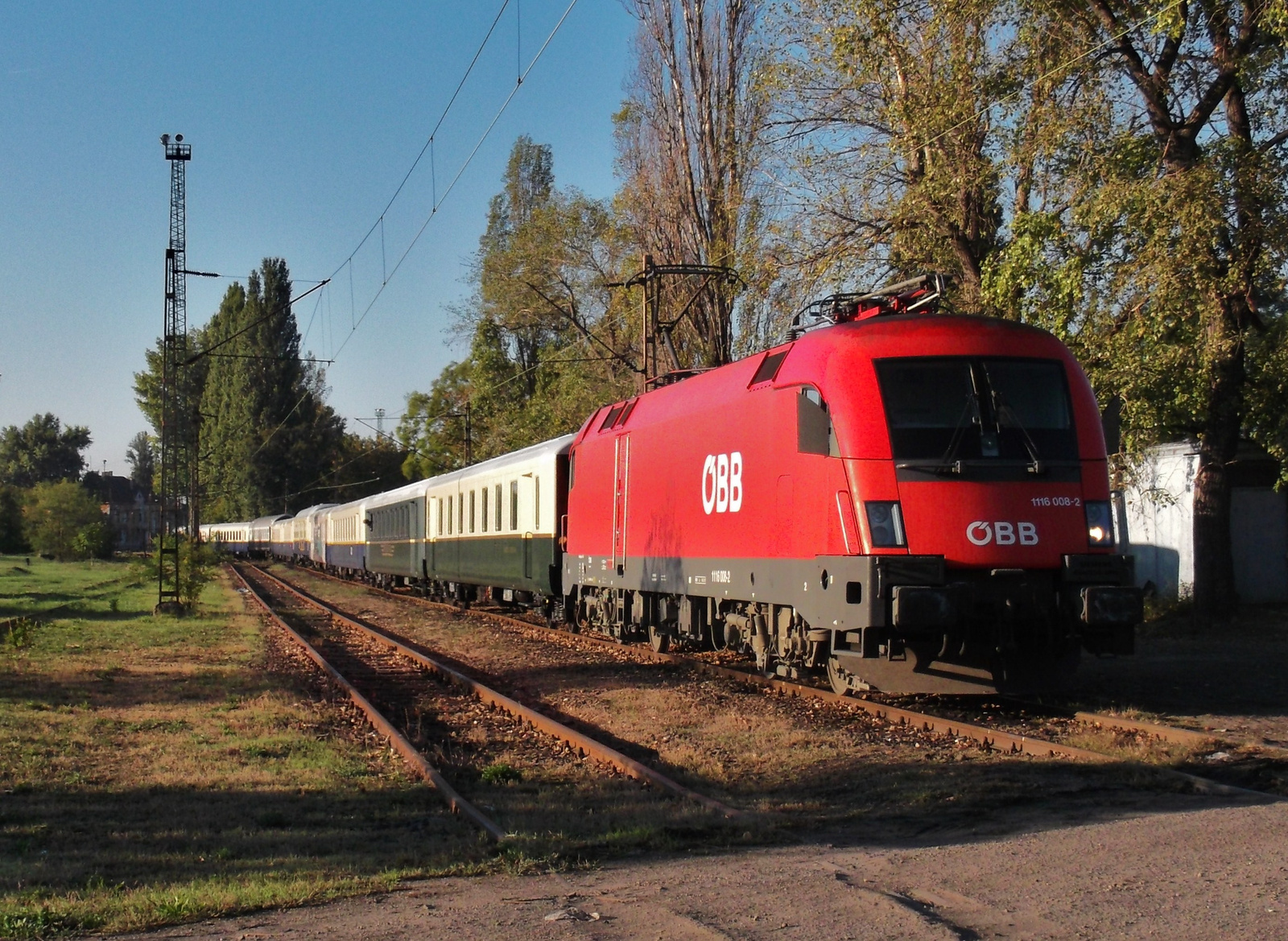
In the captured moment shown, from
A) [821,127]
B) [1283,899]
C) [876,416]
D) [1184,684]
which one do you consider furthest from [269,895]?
[821,127]

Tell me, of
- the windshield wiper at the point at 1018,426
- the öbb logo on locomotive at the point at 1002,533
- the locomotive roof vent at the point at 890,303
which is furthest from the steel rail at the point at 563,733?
the locomotive roof vent at the point at 890,303

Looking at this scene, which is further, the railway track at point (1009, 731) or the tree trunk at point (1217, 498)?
the tree trunk at point (1217, 498)

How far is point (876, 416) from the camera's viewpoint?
10039mm

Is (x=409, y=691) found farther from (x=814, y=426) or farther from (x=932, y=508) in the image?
(x=932, y=508)

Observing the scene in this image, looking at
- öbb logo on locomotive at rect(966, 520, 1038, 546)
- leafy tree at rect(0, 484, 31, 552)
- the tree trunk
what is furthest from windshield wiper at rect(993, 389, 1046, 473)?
leafy tree at rect(0, 484, 31, 552)

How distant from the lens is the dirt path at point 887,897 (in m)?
4.92

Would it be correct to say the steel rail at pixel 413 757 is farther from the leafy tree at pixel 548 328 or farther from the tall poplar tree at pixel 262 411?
the tall poplar tree at pixel 262 411

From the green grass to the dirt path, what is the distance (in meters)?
0.50

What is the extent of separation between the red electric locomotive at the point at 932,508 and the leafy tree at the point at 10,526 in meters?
78.5

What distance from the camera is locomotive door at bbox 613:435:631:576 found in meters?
16.3

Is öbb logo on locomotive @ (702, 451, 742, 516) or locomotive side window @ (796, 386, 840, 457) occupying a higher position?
locomotive side window @ (796, 386, 840, 457)

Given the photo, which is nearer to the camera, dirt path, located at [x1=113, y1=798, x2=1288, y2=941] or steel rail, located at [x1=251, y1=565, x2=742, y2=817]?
dirt path, located at [x1=113, y1=798, x2=1288, y2=941]

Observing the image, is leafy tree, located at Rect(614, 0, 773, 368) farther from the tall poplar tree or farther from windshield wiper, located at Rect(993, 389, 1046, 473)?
the tall poplar tree

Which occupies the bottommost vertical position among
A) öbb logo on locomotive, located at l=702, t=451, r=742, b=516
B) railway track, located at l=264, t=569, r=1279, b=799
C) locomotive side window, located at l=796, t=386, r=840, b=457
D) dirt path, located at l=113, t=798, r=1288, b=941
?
dirt path, located at l=113, t=798, r=1288, b=941
